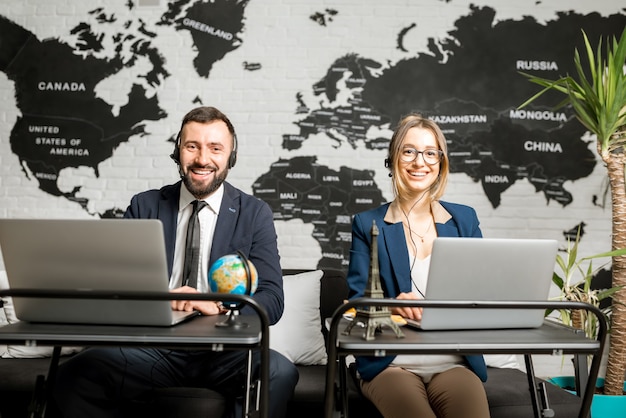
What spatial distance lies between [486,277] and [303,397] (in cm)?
112

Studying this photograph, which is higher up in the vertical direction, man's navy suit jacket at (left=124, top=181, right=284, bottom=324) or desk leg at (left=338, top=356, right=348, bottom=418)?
man's navy suit jacket at (left=124, top=181, right=284, bottom=324)

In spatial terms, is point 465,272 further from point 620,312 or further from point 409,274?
point 620,312

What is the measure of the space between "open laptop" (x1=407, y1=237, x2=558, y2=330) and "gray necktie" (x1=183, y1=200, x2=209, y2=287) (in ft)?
2.74

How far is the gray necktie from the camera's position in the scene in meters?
2.17

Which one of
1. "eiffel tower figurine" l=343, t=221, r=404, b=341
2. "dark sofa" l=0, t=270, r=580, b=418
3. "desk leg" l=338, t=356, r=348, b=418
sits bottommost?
"dark sofa" l=0, t=270, r=580, b=418

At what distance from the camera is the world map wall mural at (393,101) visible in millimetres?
3686

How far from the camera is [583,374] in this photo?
239 cm

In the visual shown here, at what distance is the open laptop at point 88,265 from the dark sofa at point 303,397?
636mm

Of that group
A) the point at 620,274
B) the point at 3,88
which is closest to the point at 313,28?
the point at 3,88

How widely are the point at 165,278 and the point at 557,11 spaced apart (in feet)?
10.2

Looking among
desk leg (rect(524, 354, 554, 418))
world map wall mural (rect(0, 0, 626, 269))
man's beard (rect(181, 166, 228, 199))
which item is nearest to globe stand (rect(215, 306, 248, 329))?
man's beard (rect(181, 166, 228, 199))

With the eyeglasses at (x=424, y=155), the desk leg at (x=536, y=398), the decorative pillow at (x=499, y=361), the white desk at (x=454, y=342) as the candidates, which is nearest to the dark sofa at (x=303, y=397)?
the decorative pillow at (x=499, y=361)

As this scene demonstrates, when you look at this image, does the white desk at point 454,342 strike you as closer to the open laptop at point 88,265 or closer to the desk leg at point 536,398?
the open laptop at point 88,265

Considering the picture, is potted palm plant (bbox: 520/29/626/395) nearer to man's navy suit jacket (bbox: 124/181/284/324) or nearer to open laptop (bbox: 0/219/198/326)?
man's navy suit jacket (bbox: 124/181/284/324)
